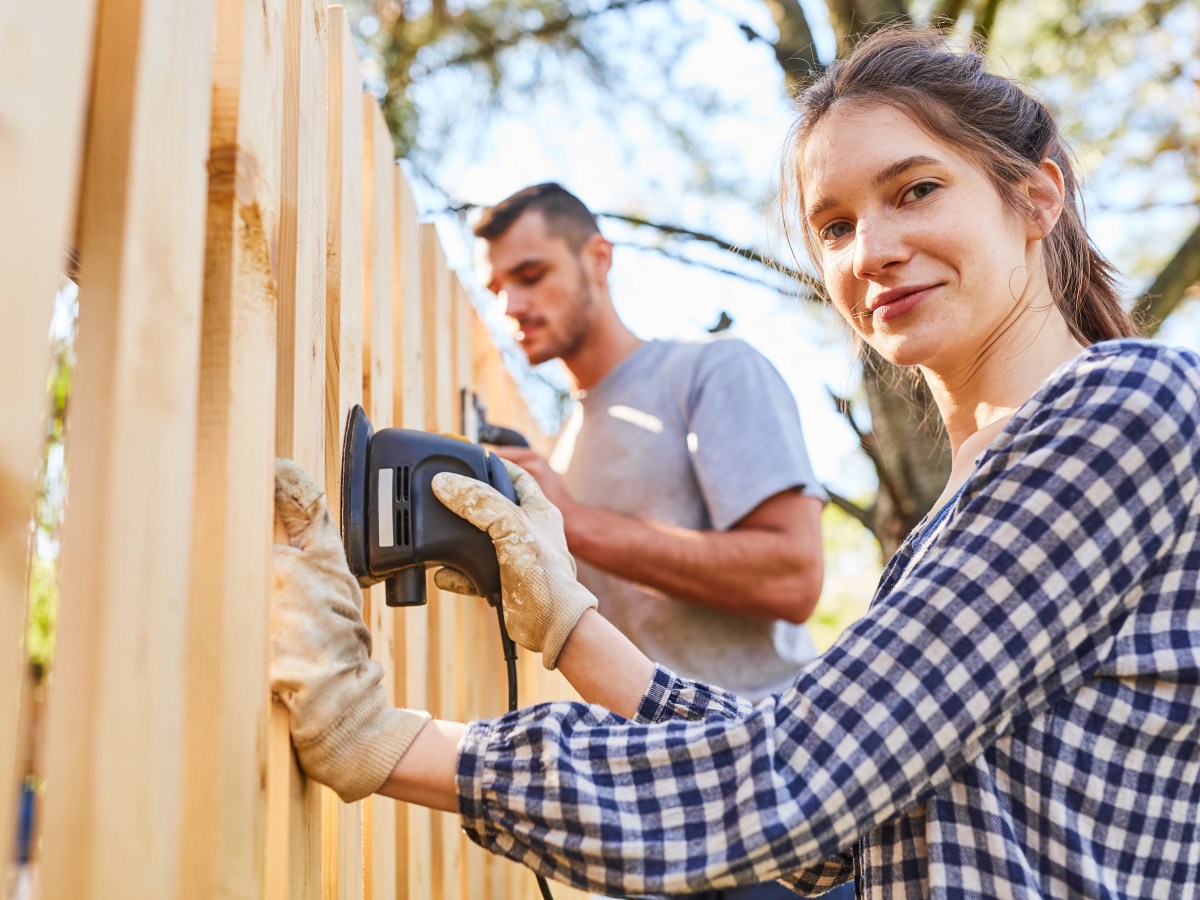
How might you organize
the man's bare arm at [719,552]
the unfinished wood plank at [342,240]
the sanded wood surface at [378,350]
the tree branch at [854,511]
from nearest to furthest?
the unfinished wood plank at [342,240], the sanded wood surface at [378,350], the man's bare arm at [719,552], the tree branch at [854,511]

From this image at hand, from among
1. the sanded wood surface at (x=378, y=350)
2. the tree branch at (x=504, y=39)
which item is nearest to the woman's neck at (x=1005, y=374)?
the sanded wood surface at (x=378, y=350)

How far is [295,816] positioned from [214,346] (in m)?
0.49

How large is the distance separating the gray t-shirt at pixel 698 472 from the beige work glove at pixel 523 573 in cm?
128

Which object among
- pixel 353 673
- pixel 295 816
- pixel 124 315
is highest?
pixel 124 315

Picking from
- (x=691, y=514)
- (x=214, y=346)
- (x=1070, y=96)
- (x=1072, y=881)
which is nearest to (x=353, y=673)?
(x=214, y=346)

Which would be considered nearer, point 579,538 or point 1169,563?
point 1169,563

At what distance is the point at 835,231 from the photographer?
5.23 ft

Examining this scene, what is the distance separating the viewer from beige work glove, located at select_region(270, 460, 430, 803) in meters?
1.06

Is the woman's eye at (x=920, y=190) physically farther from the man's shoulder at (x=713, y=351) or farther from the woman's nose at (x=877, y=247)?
the man's shoulder at (x=713, y=351)

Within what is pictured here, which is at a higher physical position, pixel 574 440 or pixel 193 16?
pixel 574 440

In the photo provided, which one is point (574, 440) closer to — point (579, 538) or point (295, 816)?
point (579, 538)

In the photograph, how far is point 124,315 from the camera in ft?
2.71

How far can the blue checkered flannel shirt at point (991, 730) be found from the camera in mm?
1022

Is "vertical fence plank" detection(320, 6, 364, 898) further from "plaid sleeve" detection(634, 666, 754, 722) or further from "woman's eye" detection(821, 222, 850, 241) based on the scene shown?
"woman's eye" detection(821, 222, 850, 241)
